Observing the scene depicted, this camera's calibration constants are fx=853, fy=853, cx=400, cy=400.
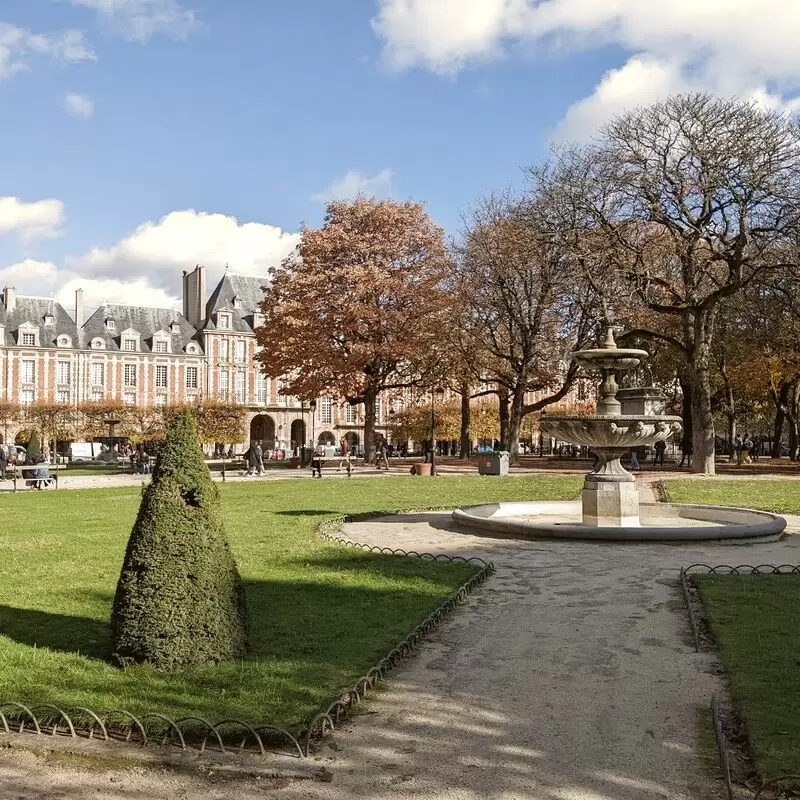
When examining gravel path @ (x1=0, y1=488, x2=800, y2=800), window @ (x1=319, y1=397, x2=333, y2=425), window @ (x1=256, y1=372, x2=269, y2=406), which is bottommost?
gravel path @ (x1=0, y1=488, x2=800, y2=800)

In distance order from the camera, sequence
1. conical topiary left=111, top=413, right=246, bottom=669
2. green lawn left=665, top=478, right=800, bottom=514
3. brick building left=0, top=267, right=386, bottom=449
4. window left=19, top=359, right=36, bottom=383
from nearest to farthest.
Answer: conical topiary left=111, top=413, right=246, bottom=669 → green lawn left=665, top=478, right=800, bottom=514 → window left=19, top=359, right=36, bottom=383 → brick building left=0, top=267, right=386, bottom=449

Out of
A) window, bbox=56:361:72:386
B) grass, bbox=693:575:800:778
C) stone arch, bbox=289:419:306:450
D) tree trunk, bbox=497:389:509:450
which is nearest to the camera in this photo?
grass, bbox=693:575:800:778

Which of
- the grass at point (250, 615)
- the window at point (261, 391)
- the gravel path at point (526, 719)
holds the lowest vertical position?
the gravel path at point (526, 719)

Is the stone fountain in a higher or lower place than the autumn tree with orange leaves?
lower

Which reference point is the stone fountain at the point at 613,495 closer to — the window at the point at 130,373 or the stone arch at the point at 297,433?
the window at the point at 130,373

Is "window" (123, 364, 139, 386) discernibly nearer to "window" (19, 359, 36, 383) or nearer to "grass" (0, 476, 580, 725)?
"window" (19, 359, 36, 383)

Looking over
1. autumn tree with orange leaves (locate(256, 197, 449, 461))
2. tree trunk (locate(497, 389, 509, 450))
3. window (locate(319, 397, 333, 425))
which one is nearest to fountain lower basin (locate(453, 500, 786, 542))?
autumn tree with orange leaves (locate(256, 197, 449, 461))

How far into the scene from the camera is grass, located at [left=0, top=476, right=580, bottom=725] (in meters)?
5.12

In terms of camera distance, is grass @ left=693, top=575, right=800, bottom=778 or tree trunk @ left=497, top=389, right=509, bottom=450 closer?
grass @ left=693, top=575, right=800, bottom=778

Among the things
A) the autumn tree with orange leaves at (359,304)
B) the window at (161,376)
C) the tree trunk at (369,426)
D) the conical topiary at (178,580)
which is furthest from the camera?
the window at (161,376)

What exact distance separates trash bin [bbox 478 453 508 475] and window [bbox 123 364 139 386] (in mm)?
49124

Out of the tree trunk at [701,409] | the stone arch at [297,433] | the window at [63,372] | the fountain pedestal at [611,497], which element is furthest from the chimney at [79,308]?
the fountain pedestal at [611,497]

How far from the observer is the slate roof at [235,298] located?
7606 centimetres

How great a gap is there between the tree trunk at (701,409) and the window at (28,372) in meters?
55.7
